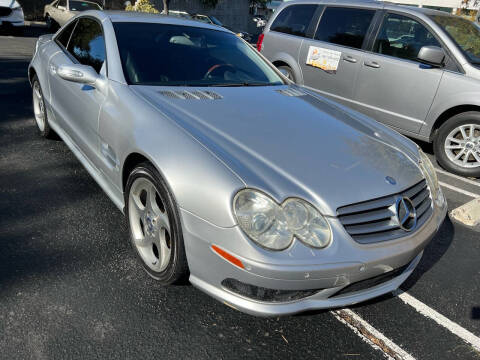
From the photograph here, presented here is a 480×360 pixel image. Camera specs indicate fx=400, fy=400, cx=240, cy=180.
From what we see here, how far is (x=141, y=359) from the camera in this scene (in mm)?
1936

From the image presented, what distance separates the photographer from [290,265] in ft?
5.86

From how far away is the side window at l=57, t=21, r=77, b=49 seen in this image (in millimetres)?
3986

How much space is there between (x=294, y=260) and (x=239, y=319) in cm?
67

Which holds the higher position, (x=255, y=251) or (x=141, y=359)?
(x=255, y=251)

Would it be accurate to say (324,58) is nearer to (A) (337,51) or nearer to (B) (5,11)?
(A) (337,51)

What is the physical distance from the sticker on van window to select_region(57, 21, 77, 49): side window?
339 cm

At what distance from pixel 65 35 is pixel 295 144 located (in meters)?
3.04

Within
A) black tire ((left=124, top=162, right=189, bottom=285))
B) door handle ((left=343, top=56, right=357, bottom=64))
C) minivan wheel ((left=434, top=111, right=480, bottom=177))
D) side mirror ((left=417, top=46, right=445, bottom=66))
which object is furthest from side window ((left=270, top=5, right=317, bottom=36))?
black tire ((left=124, top=162, right=189, bottom=285))

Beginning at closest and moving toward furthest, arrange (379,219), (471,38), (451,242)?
(379,219) < (451,242) < (471,38)

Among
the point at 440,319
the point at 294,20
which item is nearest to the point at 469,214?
the point at 440,319

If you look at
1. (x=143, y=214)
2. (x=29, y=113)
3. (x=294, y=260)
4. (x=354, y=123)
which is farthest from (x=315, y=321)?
(x=29, y=113)

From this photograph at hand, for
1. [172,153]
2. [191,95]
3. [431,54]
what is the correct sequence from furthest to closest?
[431,54] < [191,95] < [172,153]

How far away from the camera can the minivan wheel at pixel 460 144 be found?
466 centimetres

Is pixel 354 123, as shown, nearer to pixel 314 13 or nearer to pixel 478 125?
pixel 478 125
